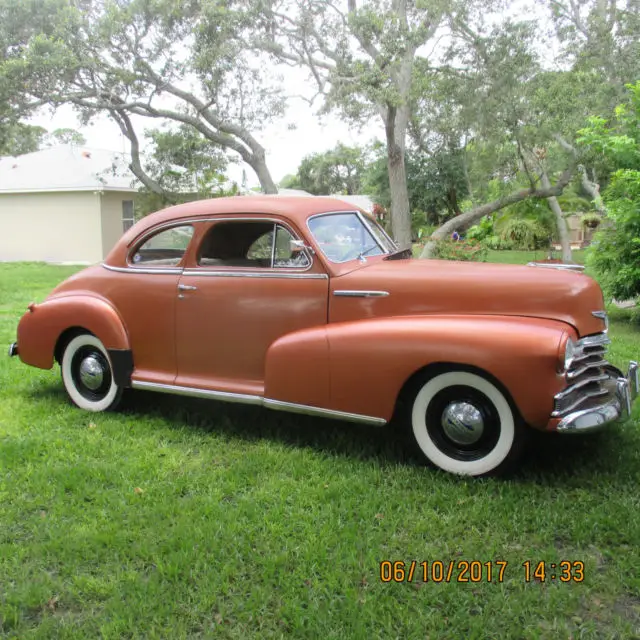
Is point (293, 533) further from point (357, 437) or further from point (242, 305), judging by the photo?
point (242, 305)

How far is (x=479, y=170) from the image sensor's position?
18234mm

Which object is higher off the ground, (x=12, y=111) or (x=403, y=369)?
(x=12, y=111)

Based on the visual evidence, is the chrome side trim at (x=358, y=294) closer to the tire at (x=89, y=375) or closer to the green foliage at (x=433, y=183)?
the tire at (x=89, y=375)

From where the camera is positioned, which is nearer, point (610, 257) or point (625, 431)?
point (625, 431)

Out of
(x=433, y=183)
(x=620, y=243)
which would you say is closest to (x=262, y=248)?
(x=620, y=243)

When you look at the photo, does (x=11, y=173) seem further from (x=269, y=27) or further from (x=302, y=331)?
(x=302, y=331)

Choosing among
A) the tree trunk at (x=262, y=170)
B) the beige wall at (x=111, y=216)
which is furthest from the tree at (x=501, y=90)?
the beige wall at (x=111, y=216)

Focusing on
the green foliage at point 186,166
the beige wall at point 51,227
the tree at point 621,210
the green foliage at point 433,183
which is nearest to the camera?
the tree at point 621,210

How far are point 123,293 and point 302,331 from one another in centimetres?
169

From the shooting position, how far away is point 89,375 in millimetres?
5207

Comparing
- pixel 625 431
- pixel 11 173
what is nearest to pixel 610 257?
pixel 625 431

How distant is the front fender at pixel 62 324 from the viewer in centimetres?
493

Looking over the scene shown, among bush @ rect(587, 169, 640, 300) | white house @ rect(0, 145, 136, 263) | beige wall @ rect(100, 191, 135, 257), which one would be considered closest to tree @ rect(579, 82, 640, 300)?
bush @ rect(587, 169, 640, 300)

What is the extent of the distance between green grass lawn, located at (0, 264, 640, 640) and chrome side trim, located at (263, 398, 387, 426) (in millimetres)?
290
